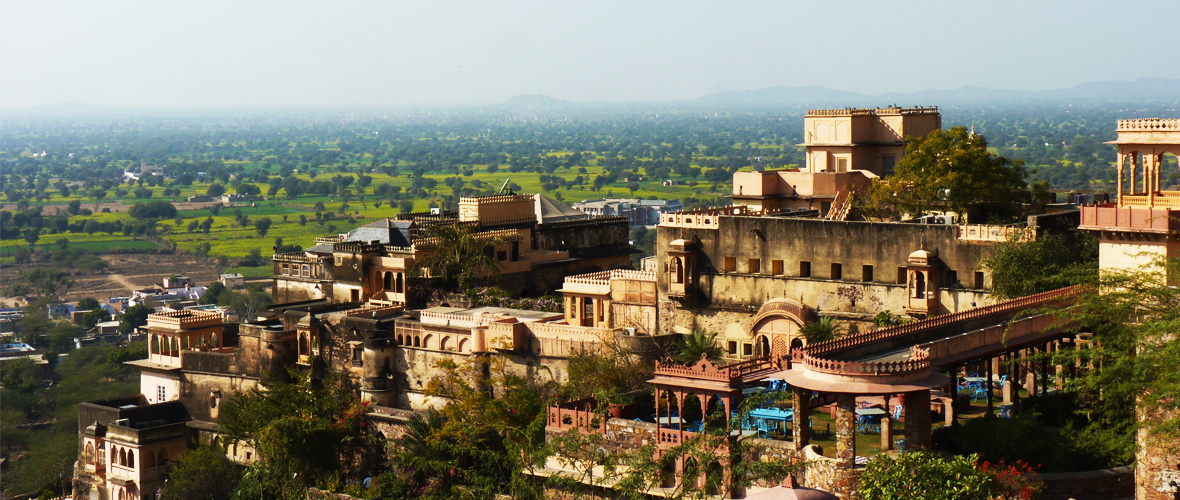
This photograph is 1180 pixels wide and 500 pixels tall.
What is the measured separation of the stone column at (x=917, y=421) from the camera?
22.9 metres

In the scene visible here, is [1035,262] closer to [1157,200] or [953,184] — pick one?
[1157,200]

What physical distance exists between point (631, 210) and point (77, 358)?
6329cm

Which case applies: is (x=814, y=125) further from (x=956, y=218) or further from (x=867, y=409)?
(x=867, y=409)

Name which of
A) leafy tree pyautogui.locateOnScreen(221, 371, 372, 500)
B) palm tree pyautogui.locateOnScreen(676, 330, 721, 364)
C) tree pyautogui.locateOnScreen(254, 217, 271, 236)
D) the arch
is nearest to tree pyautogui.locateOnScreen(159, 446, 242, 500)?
leafy tree pyautogui.locateOnScreen(221, 371, 372, 500)

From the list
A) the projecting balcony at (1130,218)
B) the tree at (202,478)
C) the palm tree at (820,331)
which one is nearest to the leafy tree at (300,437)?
the tree at (202,478)

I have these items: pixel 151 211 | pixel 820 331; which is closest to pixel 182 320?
pixel 820 331

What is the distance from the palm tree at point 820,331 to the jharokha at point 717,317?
8.2 inches

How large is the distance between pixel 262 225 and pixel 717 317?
4955 inches

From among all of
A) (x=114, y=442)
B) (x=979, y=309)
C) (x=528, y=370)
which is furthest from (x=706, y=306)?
(x=114, y=442)

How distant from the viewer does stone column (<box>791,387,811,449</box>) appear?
2366 centimetres

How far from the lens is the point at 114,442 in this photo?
39.3 meters

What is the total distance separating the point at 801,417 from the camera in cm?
2380

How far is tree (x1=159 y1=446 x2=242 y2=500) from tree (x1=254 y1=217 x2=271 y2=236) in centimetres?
11619

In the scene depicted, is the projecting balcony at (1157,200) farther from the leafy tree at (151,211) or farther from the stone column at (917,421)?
the leafy tree at (151,211)
